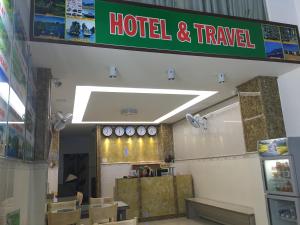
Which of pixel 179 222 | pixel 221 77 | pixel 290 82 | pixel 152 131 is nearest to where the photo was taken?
pixel 221 77

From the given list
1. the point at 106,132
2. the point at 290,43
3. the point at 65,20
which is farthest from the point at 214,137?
the point at 65,20

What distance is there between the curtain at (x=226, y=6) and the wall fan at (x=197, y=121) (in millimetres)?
2730

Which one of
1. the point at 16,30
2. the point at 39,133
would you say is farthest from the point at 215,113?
the point at 16,30

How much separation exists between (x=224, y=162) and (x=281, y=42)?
3.12 metres

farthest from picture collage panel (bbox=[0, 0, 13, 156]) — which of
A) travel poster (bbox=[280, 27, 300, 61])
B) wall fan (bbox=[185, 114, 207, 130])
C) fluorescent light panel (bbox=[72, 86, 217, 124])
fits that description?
wall fan (bbox=[185, 114, 207, 130])

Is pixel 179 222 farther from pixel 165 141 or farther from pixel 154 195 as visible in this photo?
pixel 165 141

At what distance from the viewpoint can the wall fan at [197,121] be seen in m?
6.44

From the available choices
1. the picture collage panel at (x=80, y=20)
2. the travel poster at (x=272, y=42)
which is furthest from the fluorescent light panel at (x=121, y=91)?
the picture collage panel at (x=80, y=20)

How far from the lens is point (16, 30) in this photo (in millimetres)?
2197

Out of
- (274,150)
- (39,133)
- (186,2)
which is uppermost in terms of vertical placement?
(186,2)

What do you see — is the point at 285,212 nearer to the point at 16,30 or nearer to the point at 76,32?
the point at 76,32

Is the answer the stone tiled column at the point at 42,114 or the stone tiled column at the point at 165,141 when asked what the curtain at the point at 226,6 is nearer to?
the stone tiled column at the point at 42,114

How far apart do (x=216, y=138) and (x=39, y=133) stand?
432cm

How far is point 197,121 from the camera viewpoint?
6645 millimetres
